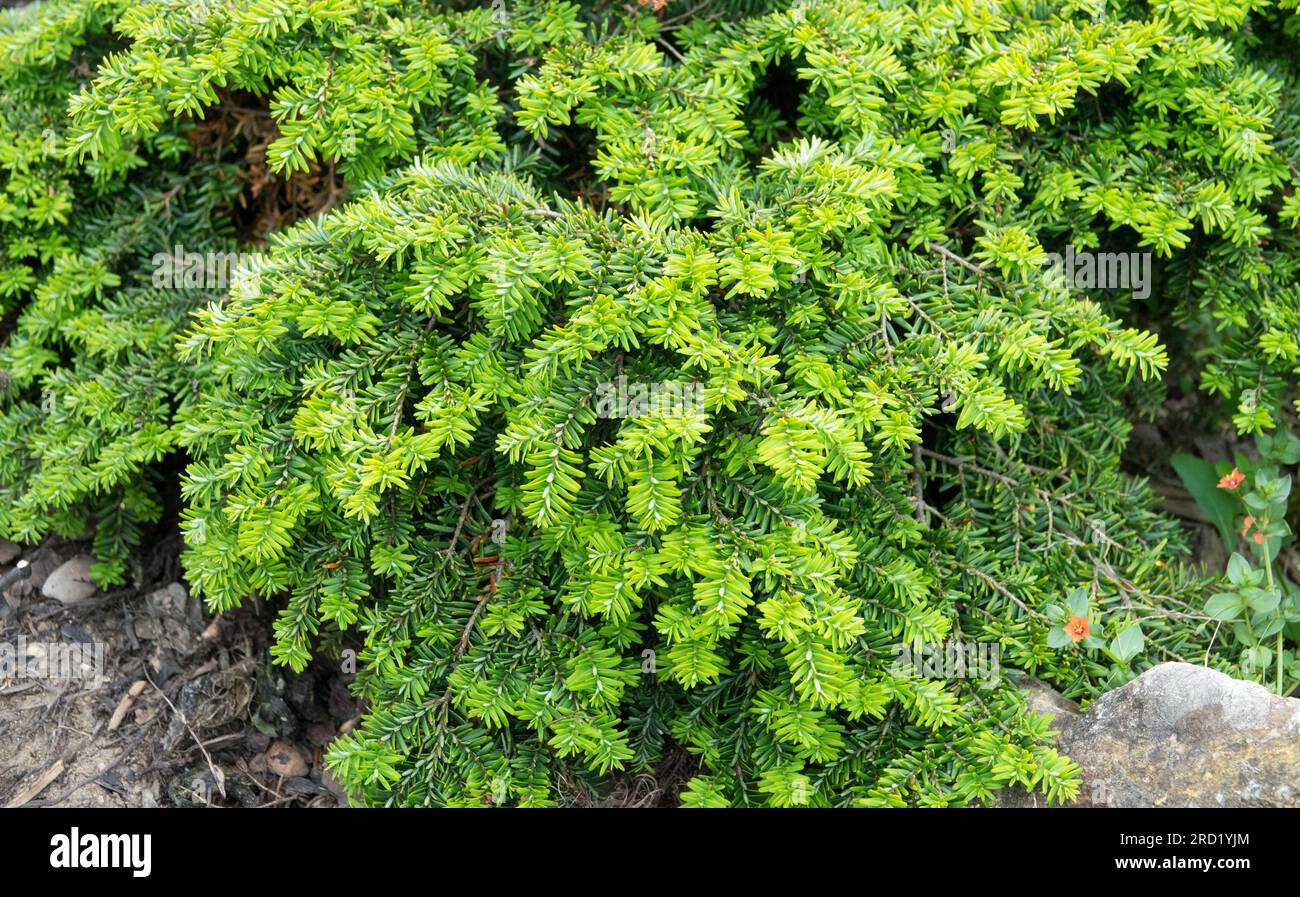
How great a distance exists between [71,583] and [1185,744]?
111 inches

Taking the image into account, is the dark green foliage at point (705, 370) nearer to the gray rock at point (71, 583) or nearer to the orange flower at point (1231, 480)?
the orange flower at point (1231, 480)

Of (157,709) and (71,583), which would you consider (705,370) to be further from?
(71,583)

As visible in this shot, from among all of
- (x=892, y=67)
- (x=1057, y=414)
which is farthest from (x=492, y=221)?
(x=1057, y=414)

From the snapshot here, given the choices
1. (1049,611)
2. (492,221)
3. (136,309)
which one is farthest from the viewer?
(136,309)

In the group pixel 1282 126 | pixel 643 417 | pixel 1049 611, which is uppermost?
pixel 1282 126

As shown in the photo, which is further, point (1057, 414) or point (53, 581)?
point (53, 581)

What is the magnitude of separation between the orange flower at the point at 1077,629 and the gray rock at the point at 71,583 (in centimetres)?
255

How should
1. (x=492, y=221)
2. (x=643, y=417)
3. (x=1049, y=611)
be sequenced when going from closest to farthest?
(x=643, y=417)
(x=492, y=221)
(x=1049, y=611)

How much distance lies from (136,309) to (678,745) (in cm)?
183

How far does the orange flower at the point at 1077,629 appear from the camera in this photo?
2.32m

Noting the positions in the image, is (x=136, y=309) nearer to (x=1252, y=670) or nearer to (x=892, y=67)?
(x=892, y=67)

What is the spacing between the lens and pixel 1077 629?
2.32 m

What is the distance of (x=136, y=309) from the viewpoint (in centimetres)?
283

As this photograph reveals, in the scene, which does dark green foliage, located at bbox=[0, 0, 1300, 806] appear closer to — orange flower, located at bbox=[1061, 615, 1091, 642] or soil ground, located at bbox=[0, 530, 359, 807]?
orange flower, located at bbox=[1061, 615, 1091, 642]
